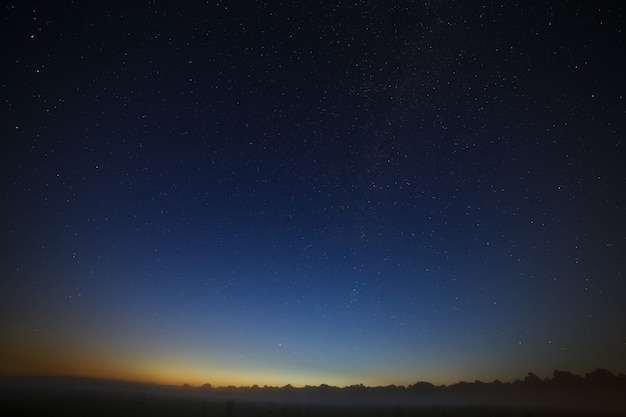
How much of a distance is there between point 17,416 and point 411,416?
158 feet

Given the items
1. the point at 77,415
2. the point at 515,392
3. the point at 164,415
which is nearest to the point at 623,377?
the point at 515,392

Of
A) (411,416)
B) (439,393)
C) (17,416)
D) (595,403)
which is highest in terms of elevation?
(17,416)

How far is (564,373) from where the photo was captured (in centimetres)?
14438

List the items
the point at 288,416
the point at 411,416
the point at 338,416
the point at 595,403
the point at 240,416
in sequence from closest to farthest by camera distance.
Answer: the point at 240,416 → the point at 288,416 → the point at 411,416 → the point at 338,416 → the point at 595,403

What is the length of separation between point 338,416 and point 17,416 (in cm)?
4338

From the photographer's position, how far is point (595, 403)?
115m

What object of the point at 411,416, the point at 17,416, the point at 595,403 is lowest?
the point at 595,403

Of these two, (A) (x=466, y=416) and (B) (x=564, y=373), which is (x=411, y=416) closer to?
(A) (x=466, y=416)

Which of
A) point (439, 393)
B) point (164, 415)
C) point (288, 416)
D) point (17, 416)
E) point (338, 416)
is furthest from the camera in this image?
point (439, 393)

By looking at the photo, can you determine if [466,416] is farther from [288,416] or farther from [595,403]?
[595,403]

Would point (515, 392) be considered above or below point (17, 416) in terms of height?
below

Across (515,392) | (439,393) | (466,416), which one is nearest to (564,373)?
(515,392)

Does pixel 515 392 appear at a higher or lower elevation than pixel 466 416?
lower

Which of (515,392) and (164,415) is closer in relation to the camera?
(164,415)
